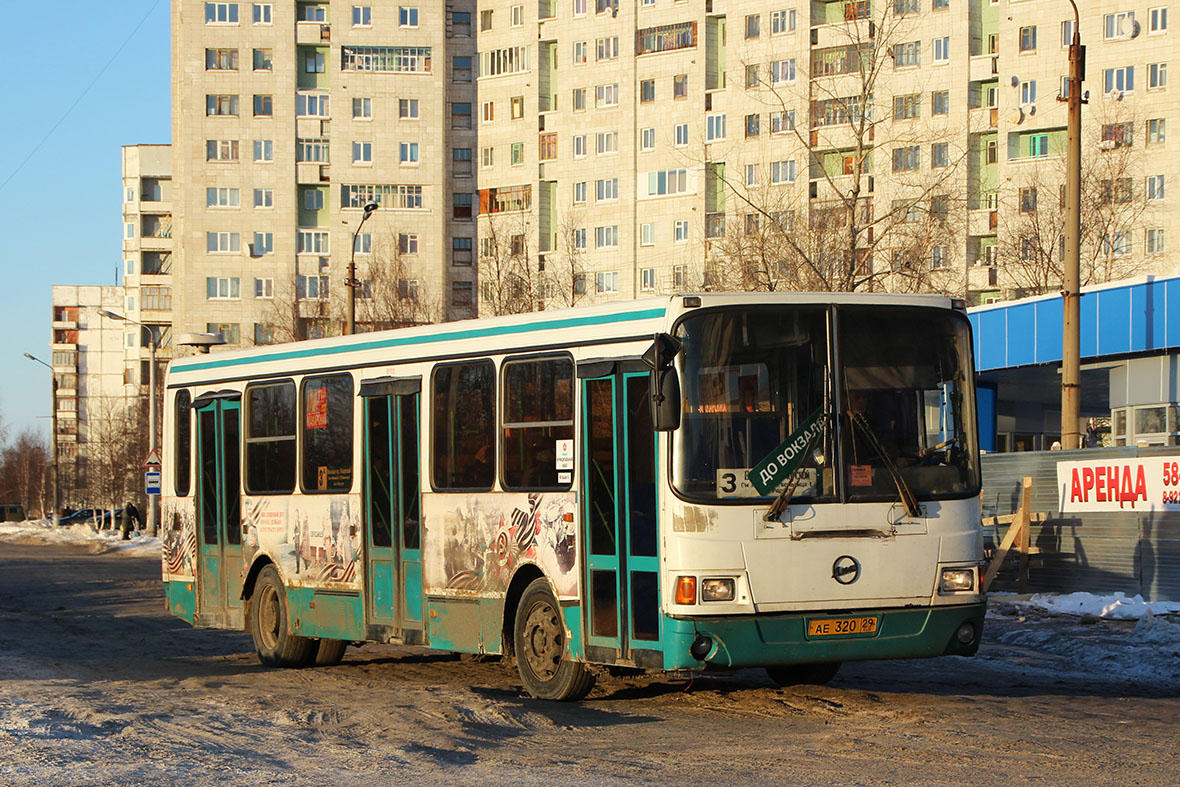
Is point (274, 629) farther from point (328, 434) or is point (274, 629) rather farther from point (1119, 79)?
point (1119, 79)

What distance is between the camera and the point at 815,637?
1104cm

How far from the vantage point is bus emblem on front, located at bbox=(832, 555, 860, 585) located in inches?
439

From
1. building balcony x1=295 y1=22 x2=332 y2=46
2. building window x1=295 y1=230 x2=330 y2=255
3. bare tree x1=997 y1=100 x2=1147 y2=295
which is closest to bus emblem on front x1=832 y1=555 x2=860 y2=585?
bare tree x1=997 y1=100 x2=1147 y2=295

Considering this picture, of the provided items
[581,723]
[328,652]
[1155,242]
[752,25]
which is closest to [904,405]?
[581,723]

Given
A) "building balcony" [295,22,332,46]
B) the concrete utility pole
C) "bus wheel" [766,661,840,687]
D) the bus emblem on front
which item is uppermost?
"building balcony" [295,22,332,46]

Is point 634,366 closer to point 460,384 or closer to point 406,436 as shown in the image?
point 460,384

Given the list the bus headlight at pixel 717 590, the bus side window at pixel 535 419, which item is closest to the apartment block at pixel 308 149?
the bus side window at pixel 535 419

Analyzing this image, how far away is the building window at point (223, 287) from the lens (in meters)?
96.3

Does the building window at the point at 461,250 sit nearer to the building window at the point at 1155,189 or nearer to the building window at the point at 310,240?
the building window at the point at 310,240

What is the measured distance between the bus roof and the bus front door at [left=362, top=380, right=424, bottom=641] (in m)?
0.43

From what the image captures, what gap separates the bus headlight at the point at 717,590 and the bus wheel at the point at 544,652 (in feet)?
4.95

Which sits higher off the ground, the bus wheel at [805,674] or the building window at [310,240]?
the building window at [310,240]

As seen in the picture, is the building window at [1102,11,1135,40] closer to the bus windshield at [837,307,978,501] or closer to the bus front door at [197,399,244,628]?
the bus front door at [197,399,244,628]

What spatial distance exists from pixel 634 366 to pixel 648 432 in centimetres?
51
